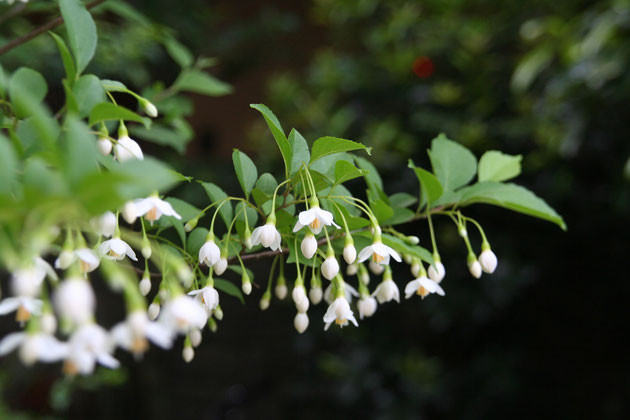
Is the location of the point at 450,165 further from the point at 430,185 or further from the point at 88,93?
the point at 88,93

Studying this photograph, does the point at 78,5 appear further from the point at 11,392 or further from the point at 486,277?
the point at 11,392

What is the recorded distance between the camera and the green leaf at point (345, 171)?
17.6 inches

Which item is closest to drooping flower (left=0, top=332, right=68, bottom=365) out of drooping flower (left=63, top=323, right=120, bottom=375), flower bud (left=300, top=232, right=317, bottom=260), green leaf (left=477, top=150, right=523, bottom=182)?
drooping flower (left=63, top=323, right=120, bottom=375)

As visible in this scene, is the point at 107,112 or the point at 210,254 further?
the point at 210,254

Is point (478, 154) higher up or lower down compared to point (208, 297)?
lower down

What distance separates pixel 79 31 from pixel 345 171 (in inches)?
10.1

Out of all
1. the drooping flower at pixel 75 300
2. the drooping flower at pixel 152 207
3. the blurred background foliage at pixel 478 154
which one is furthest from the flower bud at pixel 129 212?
Result: the blurred background foliage at pixel 478 154

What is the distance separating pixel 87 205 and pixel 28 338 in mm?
102

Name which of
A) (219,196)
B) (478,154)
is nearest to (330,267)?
(219,196)

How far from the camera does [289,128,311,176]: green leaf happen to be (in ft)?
1.57

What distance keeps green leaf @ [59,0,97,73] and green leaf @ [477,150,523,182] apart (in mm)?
425

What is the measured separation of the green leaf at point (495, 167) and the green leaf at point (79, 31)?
425 mm

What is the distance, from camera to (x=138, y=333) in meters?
0.29

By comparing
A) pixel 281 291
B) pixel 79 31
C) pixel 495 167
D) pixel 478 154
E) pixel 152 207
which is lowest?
pixel 478 154
